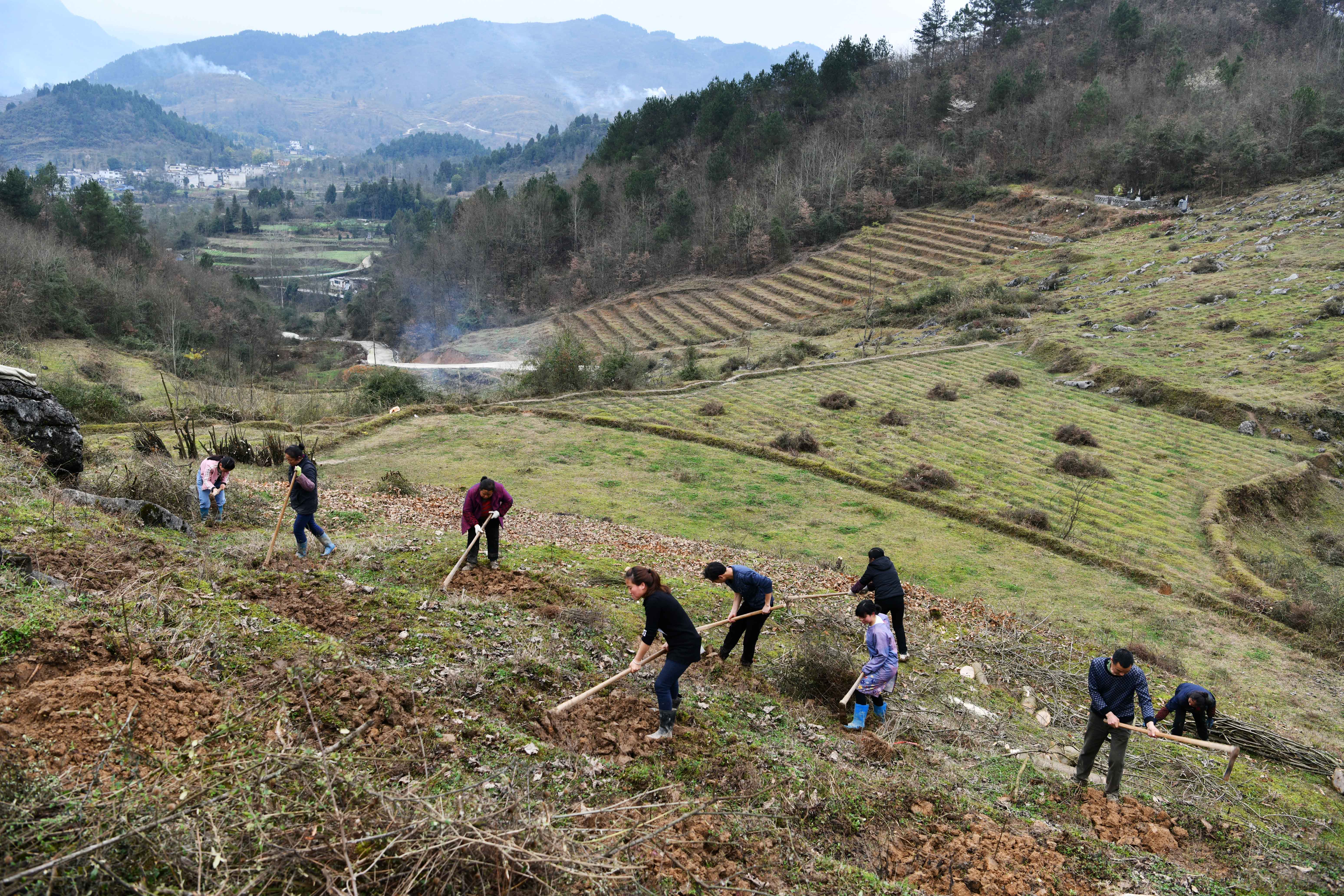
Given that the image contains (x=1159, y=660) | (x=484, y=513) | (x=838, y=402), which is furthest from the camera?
(x=838, y=402)

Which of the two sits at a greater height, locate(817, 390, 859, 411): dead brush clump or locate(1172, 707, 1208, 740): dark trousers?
locate(817, 390, 859, 411): dead brush clump

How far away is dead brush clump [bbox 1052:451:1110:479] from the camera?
922 inches

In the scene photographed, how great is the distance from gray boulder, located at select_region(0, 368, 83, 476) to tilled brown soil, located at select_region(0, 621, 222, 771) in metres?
9.55

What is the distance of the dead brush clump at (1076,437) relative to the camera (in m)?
25.9

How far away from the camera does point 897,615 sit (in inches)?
445

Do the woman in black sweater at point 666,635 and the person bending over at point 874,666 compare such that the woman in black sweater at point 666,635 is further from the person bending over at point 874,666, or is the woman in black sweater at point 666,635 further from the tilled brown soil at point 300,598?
the tilled brown soil at point 300,598

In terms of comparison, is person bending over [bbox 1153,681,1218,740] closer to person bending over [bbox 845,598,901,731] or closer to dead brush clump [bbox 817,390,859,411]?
person bending over [bbox 845,598,901,731]

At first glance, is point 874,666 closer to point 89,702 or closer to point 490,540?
point 490,540

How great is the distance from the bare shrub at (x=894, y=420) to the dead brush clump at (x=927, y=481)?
513 cm

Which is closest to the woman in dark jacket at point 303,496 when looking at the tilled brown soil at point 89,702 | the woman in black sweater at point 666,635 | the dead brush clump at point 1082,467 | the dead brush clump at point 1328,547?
the tilled brown soil at point 89,702

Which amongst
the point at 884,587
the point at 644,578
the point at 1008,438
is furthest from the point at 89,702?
the point at 1008,438

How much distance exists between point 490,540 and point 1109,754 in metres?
9.17

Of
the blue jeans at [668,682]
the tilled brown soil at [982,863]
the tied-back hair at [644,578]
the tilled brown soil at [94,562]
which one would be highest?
the tied-back hair at [644,578]

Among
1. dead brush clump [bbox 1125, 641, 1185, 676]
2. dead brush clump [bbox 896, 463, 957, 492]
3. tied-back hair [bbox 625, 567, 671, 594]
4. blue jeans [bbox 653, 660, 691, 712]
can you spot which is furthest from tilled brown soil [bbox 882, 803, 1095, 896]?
dead brush clump [bbox 896, 463, 957, 492]
